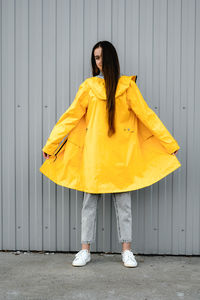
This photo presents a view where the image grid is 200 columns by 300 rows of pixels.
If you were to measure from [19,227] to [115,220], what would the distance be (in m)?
0.81

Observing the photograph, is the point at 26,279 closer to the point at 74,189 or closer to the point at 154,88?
the point at 74,189

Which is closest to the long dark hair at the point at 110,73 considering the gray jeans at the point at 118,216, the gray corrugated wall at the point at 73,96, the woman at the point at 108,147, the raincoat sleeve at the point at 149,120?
the woman at the point at 108,147

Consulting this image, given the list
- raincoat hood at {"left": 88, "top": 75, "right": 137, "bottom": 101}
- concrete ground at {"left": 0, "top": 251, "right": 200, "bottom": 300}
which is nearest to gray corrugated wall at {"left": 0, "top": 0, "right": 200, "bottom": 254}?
concrete ground at {"left": 0, "top": 251, "right": 200, "bottom": 300}

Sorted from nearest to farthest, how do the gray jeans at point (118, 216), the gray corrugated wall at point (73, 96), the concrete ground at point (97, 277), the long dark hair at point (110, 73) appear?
the concrete ground at point (97, 277) < the long dark hair at point (110, 73) < the gray jeans at point (118, 216) < the gray corrugated wall at point (73, 96)

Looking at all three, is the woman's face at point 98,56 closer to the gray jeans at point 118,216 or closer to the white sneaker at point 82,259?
the gray jeans at point 118,216

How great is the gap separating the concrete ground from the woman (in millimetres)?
142

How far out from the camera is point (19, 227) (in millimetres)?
2918

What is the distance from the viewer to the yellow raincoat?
2531 millimetres

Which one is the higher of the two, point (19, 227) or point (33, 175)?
point (33, 175)

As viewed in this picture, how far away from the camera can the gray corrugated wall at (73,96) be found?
282cm

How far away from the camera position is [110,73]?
254cm

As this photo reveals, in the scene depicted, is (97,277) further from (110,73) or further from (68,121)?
(110,73)

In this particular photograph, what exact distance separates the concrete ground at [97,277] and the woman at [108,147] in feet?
0.47

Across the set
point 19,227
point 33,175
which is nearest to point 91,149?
point 33,175
